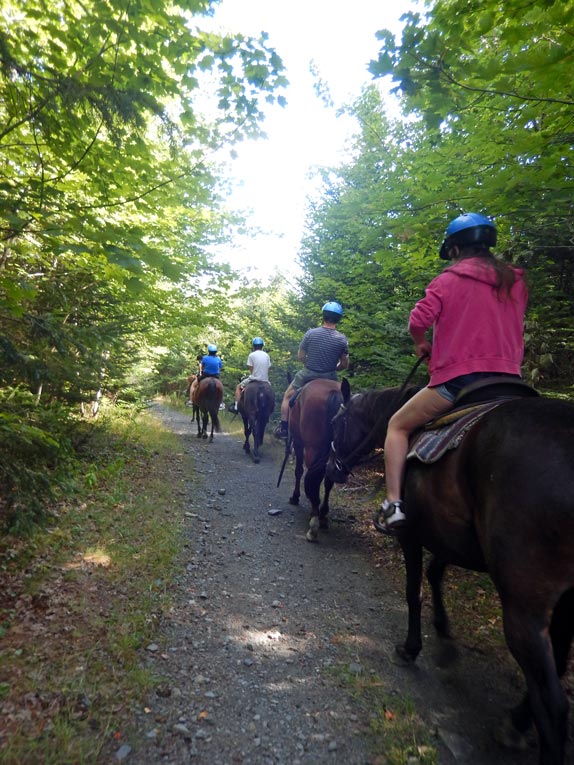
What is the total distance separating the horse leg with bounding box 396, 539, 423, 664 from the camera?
310 centimetres

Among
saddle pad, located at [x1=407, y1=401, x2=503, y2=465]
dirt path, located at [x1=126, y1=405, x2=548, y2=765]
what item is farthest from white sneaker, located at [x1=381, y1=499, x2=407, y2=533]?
dirt path, located at [x1=126, y1=405, x2=548, y2=765]

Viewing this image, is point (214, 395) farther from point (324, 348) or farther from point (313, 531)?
point (313, 531)

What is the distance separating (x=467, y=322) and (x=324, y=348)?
350 cm

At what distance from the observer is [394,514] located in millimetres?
2879

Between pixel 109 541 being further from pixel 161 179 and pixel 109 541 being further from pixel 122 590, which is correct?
pixel 161 179

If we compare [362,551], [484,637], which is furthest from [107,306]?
[484,637]

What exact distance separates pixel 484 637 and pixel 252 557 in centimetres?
253

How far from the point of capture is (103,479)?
6.33 meters

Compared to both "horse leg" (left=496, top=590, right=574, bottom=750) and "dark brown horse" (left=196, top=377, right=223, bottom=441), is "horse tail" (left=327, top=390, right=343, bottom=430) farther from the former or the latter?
"dark brown horse" (left=196, top=377, right=223, bottom=441)

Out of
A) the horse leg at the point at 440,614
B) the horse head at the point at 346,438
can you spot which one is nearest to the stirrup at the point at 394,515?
the horse leg at the point at 440,614

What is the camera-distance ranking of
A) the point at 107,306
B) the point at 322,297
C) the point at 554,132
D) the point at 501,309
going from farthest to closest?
1. the point at 322,297
2. the point at 107,306
3. the point at 554,132
4. the point at 501,309

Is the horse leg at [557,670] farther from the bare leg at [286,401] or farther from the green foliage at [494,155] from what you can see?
the bare leg at [286,401]

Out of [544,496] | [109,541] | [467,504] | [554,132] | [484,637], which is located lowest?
[484,637]

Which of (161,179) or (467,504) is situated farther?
(161,179)
